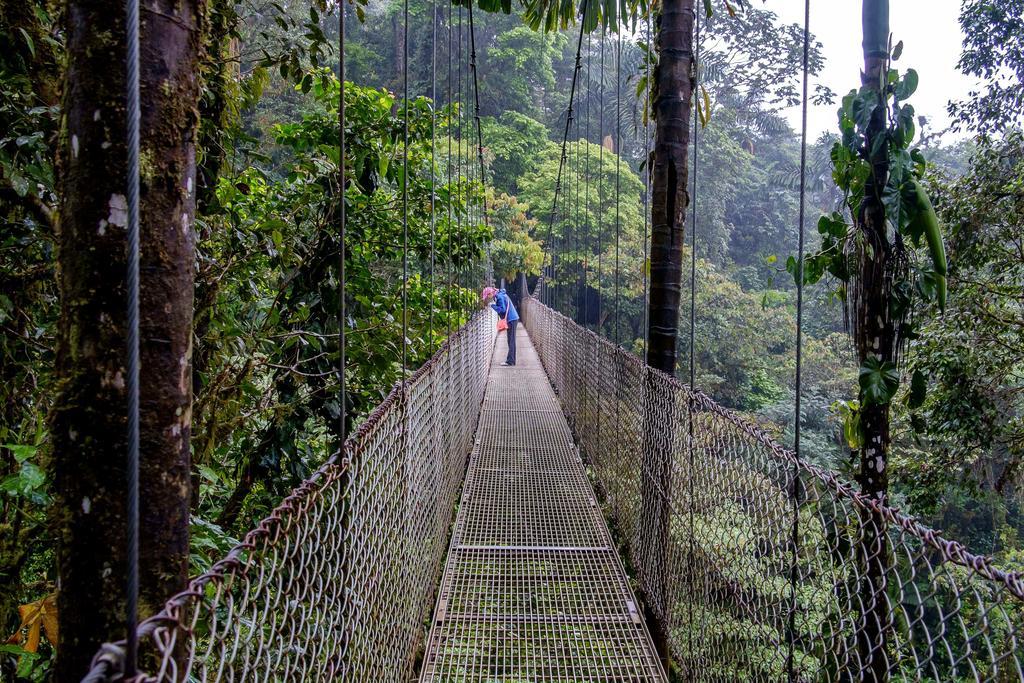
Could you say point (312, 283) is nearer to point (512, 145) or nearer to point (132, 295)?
point (132, 295)

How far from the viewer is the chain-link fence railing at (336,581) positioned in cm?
68

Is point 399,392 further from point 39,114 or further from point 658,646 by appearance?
point 658,646

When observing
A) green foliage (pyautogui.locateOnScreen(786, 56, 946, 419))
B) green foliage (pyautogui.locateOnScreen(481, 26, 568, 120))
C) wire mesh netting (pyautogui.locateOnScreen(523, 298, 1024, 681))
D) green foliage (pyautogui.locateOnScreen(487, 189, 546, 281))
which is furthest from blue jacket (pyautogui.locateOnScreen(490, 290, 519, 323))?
green foliage (pyautogui.locateOnScreen(481, 26, 568, 120))

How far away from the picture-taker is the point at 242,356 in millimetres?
2160

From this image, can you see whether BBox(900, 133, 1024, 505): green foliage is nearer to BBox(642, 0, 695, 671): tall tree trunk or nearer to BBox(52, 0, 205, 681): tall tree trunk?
BBox(642, 0, 695, 671): tall tree trunk

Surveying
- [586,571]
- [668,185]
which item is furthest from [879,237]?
[586,571]

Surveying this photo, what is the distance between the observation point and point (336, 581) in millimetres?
1138

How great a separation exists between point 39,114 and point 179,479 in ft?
4.06

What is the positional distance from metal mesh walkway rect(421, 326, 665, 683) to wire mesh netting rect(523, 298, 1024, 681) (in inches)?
6.1

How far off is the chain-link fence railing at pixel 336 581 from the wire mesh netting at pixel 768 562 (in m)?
0.74

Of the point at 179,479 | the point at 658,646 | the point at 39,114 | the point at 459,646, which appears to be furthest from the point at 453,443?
the point at 179,479

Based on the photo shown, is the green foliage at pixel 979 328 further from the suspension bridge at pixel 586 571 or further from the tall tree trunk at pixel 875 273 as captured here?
the tall tree trunk at pixel 875 273

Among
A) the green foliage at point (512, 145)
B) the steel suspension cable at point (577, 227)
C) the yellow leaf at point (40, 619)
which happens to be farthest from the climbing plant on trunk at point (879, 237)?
the green foliage at point (512, 145)

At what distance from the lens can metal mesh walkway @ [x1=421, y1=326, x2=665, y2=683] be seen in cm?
198
